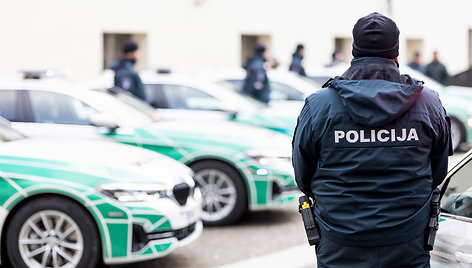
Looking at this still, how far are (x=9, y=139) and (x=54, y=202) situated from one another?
3.00ft

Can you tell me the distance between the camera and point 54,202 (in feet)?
19.7

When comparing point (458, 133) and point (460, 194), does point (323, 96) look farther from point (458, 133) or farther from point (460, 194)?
point (458, 133)

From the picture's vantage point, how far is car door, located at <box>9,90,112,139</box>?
8.23 meters

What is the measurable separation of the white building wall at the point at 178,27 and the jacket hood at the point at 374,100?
12.4 meters

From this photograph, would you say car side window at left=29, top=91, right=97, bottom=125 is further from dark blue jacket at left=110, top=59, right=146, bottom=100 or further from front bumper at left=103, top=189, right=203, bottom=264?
front bumper at left=103, top=189, right=203, bottom=264

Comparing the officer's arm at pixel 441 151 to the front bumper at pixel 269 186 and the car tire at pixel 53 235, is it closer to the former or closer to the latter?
the car tire at pixel 53 235

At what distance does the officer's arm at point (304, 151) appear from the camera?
11.1 ft

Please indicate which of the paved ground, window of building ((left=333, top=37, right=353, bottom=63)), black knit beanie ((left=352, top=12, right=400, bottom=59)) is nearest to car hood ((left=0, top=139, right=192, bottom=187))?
the paved ground

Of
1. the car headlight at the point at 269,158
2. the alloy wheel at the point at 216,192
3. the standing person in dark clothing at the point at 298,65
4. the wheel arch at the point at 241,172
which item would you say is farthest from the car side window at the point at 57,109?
the standing person in dark clothing at the point at 298,65

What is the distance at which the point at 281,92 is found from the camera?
1305 cm

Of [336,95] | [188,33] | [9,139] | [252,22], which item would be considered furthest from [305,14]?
[336,95]

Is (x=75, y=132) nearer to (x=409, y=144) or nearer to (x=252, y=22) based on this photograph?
(x=409, y=144)

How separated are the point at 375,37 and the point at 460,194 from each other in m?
0.93

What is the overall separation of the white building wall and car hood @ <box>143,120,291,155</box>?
7.46 meters
